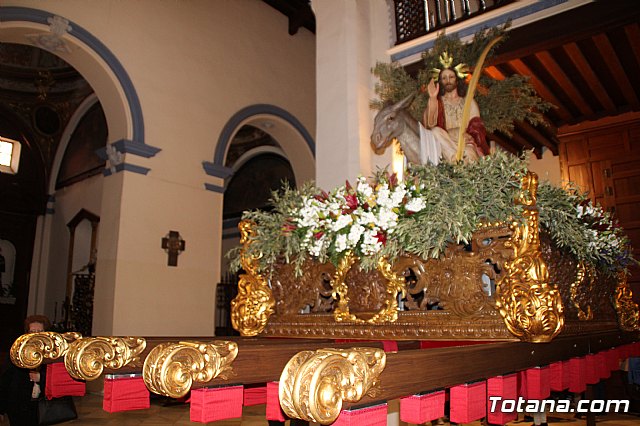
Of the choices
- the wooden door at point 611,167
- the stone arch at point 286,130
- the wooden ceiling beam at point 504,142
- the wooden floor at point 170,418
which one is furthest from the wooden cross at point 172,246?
the wooden door at point 611,167

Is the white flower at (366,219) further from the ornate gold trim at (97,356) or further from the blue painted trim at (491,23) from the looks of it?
the blue painted trim at (491,23)

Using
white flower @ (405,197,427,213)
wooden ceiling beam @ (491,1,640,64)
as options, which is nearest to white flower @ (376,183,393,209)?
white flower @ (405,197,427,213)

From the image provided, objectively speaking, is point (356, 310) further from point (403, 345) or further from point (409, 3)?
point (409, 3)

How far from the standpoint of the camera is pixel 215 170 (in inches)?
306

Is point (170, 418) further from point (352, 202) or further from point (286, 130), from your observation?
point (286, 130)

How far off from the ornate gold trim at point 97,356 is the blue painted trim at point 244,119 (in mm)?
6146

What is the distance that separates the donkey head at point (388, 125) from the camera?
349 centimetres

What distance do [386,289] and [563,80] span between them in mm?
4672

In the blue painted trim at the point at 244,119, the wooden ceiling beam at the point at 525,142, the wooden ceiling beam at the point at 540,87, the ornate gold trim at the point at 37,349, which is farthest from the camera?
the blue painted trim at the point at 244,119

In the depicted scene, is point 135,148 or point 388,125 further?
point 135,148

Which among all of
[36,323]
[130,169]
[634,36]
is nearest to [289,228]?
[36,323]

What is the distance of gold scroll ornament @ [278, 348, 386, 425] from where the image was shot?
97cm

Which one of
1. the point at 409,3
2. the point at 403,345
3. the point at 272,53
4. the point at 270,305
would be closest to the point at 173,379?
the point at 403,345

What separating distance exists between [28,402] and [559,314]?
341 centimetres
